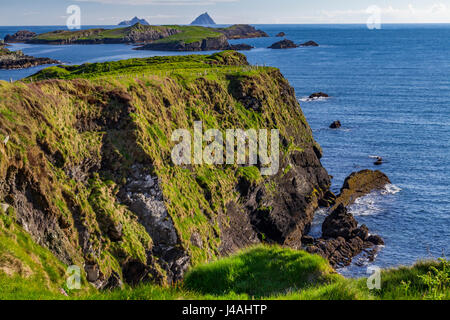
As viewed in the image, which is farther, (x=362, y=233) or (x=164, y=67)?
(x=164, y=67)

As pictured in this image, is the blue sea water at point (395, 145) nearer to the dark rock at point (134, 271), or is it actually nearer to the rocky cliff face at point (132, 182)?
the rocky cliff face at point (132, 182)

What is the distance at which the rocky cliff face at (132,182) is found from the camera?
2930 cm

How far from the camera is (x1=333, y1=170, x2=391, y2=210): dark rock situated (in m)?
68.4

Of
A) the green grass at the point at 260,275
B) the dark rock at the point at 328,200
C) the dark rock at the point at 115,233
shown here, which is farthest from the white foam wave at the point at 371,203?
the green grass at the point at 260,275

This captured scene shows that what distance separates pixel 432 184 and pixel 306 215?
2733 cm

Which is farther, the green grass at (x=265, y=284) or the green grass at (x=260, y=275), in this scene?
the green grass at (x=260, y=275)

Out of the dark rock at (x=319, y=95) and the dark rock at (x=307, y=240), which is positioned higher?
the dark rock at (x=319, y=95)

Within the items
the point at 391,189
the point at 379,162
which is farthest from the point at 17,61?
the point at 391,189

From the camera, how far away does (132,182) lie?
128 ft

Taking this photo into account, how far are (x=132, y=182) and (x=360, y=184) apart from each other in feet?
151

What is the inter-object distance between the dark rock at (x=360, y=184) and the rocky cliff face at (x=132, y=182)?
6.94 meters

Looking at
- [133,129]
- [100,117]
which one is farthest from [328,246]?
[100,117]

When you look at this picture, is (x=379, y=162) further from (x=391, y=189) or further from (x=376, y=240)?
(x=376, y=240)

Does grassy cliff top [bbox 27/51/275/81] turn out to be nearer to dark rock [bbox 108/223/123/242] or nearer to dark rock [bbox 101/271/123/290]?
dark rock [bbox 108/223/123/242]
